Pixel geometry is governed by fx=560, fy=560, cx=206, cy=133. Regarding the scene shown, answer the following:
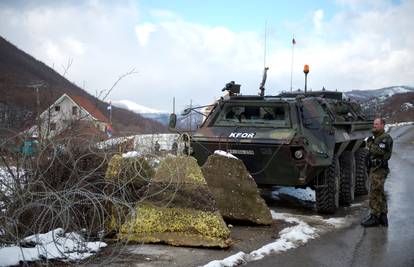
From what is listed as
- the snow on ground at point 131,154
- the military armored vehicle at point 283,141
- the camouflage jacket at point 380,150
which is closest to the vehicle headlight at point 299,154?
the military armored vehicle at point 283,141

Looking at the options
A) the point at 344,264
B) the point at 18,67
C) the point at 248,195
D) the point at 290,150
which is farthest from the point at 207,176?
the point at 18,67

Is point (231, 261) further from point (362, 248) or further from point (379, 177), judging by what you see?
point (379, 177)

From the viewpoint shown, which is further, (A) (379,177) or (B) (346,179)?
(B) (346,179)

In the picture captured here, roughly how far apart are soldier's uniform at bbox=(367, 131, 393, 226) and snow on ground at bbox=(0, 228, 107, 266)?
3846 mm

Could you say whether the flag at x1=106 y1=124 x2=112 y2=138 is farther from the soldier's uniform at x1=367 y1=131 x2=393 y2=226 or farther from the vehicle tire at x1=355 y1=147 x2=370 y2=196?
the vehicle tire at x1=355 y1=147 x2=370 y2=196

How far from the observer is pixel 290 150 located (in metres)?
8.01

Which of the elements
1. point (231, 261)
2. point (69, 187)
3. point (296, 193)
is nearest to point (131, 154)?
point (69, 187)

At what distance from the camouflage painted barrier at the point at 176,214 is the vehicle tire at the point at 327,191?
258cm

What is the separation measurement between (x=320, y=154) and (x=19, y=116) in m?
4.25

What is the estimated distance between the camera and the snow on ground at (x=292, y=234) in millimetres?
5539

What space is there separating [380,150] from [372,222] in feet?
3.25

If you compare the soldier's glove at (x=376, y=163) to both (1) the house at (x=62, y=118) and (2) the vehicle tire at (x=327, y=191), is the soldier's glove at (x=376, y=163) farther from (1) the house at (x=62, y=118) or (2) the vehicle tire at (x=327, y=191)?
(1) the house at (x=62, y=118)

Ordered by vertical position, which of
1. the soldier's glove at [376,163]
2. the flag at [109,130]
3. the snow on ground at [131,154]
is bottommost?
the soldier's glove at [376,163]

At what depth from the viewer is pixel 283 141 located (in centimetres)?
802
